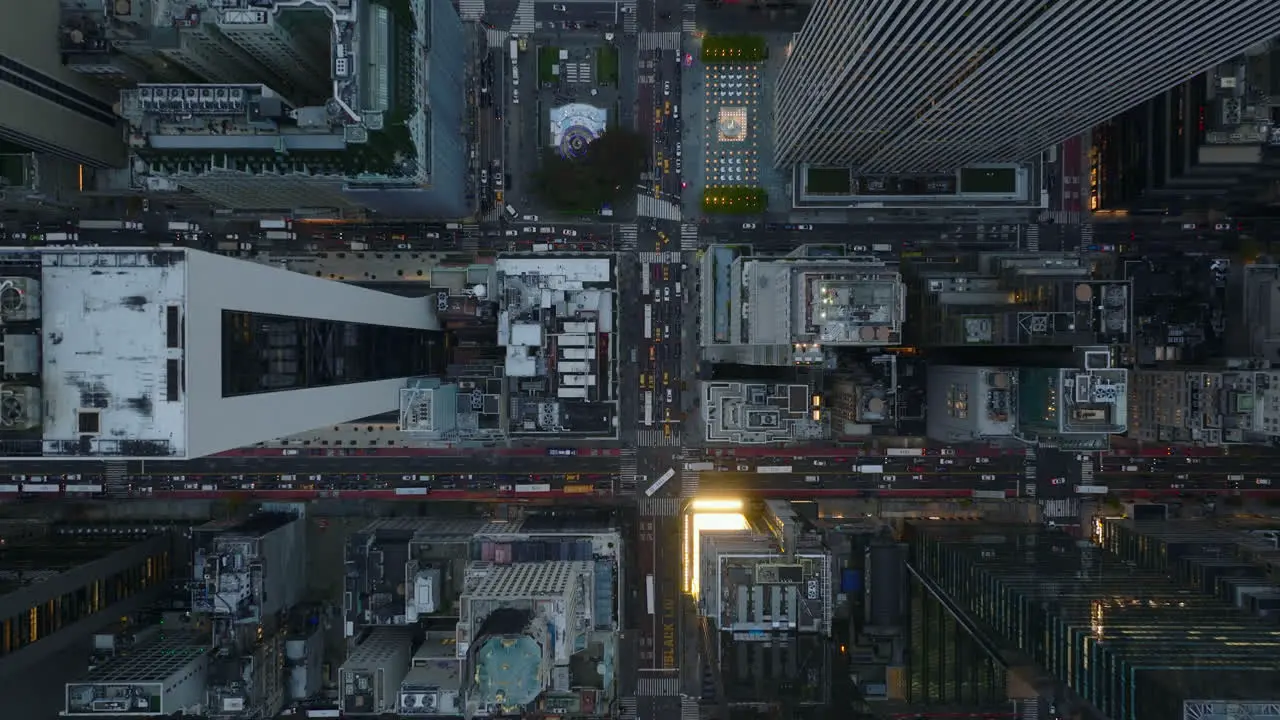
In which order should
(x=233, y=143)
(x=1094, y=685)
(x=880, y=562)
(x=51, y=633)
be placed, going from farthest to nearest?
(x=880, y=562)
(x=51, y=633)
(x=233, y=143)
(x=1094, y=685)

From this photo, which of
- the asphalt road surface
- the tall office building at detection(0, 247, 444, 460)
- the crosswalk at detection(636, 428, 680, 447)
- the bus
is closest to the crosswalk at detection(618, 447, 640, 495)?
the asphalt road surface

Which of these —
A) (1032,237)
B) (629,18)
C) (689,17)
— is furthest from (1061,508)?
(629,18)

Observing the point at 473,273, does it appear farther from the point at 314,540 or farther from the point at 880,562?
the point at 880,562

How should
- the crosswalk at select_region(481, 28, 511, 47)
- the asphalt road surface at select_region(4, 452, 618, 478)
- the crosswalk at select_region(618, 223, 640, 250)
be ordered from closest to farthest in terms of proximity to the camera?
the asphalt road surface at select_region(4, 452, 618, 478)
the crosswalk at select_region(481, 28, 511, 47)
the crosswalk at select_region(618, 223, 640, 250)

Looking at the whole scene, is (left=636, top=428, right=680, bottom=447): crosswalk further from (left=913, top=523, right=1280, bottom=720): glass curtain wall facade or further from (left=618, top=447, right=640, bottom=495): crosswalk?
(left=913, top=523, right=1280, bottom=720): glass curtain wall facade

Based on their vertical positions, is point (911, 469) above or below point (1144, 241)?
below

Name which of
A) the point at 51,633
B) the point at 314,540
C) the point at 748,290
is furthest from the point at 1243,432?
the point at 51,633

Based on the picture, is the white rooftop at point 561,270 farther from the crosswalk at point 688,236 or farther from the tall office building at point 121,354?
the tall office building at point 121,354
